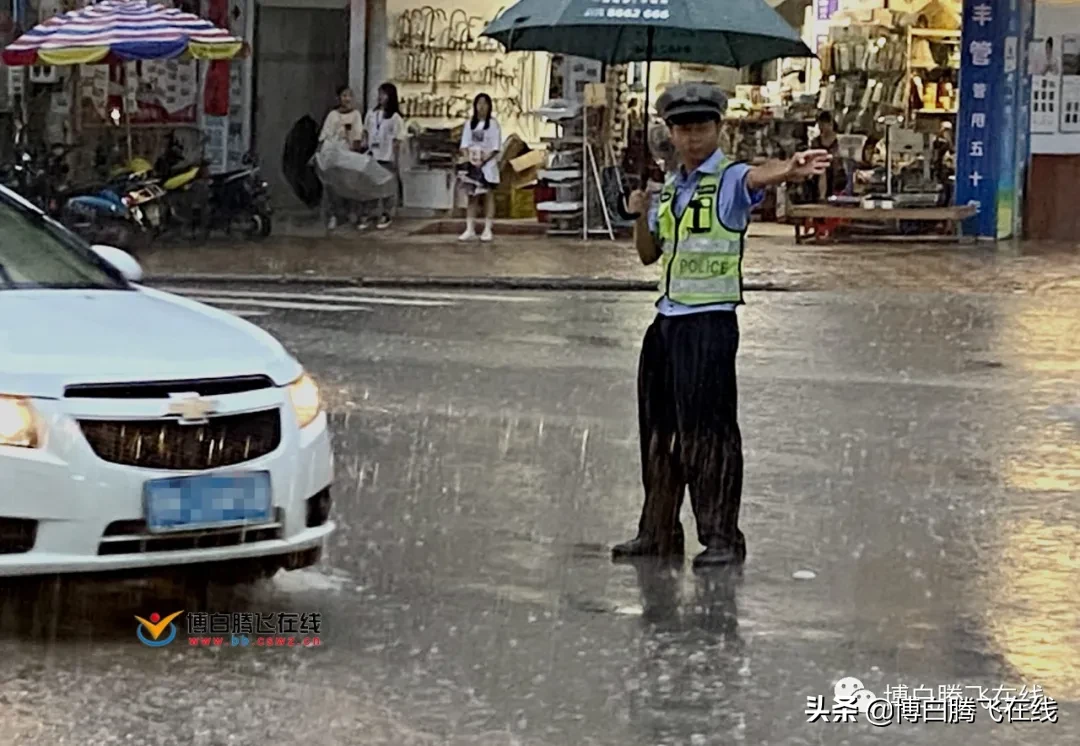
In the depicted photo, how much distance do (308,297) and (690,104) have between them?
34.8 ft

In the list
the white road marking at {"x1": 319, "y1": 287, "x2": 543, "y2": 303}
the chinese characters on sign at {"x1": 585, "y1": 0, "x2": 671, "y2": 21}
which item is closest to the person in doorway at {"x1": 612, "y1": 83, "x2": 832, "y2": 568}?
the chinese characters on sign at {"x1": 585, "y1": 0, "x2": 671, "y2": 21}

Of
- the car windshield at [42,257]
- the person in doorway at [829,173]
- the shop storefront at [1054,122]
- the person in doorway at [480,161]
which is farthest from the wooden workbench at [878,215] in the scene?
the car windshield at [42,257]

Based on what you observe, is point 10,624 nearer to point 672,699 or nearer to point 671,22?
point 672,699

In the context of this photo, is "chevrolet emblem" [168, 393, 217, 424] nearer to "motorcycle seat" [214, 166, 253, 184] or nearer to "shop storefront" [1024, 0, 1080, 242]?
"motorcycle seat" [214, 166, 253, 184]

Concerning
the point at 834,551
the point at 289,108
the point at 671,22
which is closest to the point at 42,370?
the point at 834,551

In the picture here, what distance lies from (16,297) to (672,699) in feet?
8.26

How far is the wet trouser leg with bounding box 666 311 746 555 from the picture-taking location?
7750 mm

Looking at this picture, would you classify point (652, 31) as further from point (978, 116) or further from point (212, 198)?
point (978, 116)

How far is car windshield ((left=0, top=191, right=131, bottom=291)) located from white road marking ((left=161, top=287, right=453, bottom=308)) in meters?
9.54

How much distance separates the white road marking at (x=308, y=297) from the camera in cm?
1750

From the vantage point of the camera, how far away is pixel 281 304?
56.6 feet

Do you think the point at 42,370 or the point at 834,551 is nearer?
the point at 42,370

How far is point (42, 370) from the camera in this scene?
632 centimetres

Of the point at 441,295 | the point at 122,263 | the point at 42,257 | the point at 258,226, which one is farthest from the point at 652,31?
the point at 258,226
